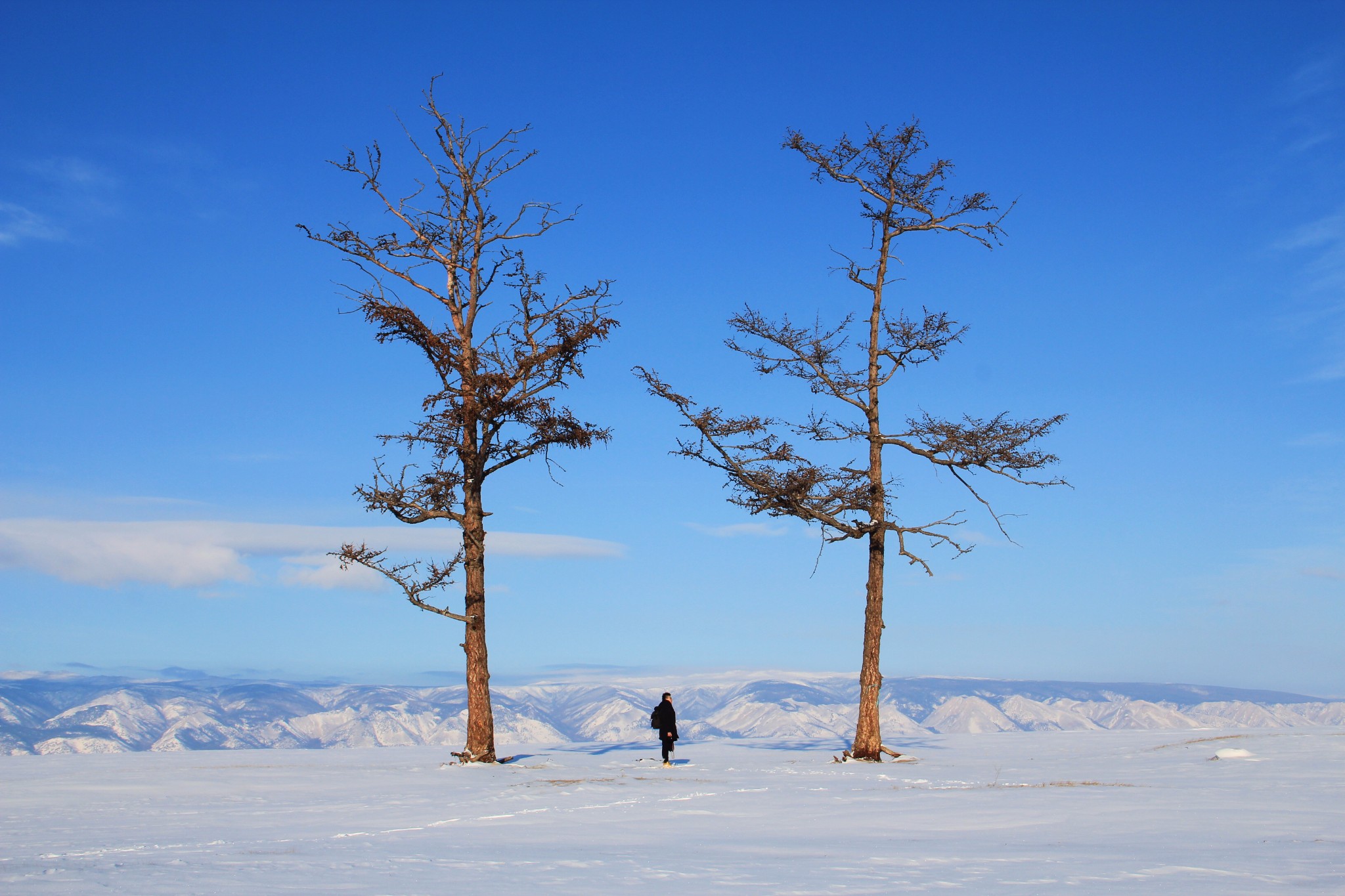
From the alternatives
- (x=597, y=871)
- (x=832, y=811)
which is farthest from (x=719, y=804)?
(x=597, y=871)

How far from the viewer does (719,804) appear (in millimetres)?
13266

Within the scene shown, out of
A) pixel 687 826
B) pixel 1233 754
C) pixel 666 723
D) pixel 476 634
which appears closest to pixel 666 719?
pixel 666 723

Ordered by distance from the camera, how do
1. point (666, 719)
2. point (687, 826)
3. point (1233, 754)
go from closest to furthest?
point (687, 826) < point (1233, 754) < point (666, 719)

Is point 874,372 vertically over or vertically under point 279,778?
over

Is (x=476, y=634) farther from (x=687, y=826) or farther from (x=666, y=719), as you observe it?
(x=687, y=826)

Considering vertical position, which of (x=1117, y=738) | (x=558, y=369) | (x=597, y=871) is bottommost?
(x=1117, y=738)

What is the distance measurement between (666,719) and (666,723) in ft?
0.48

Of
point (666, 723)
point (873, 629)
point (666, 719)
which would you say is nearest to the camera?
point (666, 723)

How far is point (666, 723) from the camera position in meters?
21.1

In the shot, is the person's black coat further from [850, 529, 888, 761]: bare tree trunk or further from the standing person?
[850, 529, 888, 761]: bare tree trunk

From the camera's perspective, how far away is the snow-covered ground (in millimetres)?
7258

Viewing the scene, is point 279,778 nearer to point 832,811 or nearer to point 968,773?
point 832,811

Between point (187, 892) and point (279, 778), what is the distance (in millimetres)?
10820

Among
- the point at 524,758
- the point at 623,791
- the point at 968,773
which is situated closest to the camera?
the point at 623,791
